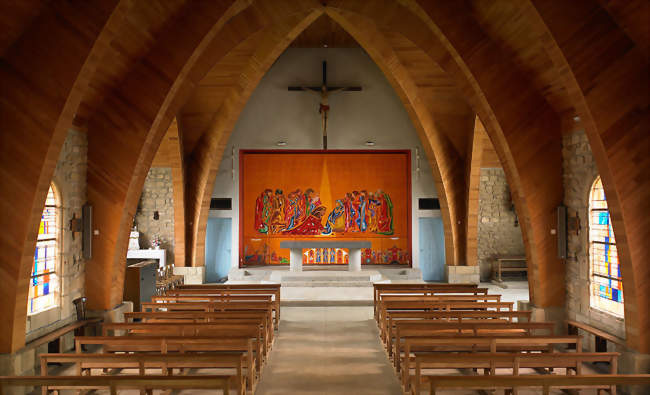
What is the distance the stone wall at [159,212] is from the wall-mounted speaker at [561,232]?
11.7 metres

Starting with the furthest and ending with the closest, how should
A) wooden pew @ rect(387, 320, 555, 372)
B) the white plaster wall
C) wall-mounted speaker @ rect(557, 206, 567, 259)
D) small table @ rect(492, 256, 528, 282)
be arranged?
1. the white plaster wall
2. small table @ rect(492, 256, 528, 282)
3. wall-mounted speaker @ rect(557, 206, 567, 259)
4. wooden pew @ rect(387, 320, 555, 372)

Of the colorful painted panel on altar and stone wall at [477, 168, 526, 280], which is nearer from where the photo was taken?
stone wall at [477, 168, 526, 280]

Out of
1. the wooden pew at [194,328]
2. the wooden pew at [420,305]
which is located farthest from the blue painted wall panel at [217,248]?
the wooden pew at [194,328]

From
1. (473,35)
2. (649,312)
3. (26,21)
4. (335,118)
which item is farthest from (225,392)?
(335,118)

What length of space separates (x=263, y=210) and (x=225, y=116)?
417 centimetres

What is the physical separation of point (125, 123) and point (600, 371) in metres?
8.59

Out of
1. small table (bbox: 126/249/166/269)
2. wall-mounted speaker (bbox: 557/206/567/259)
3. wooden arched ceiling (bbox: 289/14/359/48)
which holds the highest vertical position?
wooden arched ceiling (bbox: 289/14/359/48)

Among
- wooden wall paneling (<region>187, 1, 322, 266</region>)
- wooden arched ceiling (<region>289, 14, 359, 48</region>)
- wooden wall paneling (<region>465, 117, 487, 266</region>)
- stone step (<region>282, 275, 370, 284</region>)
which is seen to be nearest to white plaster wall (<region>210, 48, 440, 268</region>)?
wooden arched ceiling (<region>289, 14, 359, 48</region>)

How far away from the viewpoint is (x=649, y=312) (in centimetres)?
593

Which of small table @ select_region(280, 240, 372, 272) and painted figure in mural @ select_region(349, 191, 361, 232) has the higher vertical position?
painted figure in mural @ select_region(349, 191, 361, 232)

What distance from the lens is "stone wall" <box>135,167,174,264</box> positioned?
15.3m

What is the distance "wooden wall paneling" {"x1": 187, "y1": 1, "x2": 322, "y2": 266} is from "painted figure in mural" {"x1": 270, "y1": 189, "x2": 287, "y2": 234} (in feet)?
8.37

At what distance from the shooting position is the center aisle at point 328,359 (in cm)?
568

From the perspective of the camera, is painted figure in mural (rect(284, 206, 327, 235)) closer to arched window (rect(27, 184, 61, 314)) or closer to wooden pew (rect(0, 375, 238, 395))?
arched window (rect(27, 184, 61, 314))
